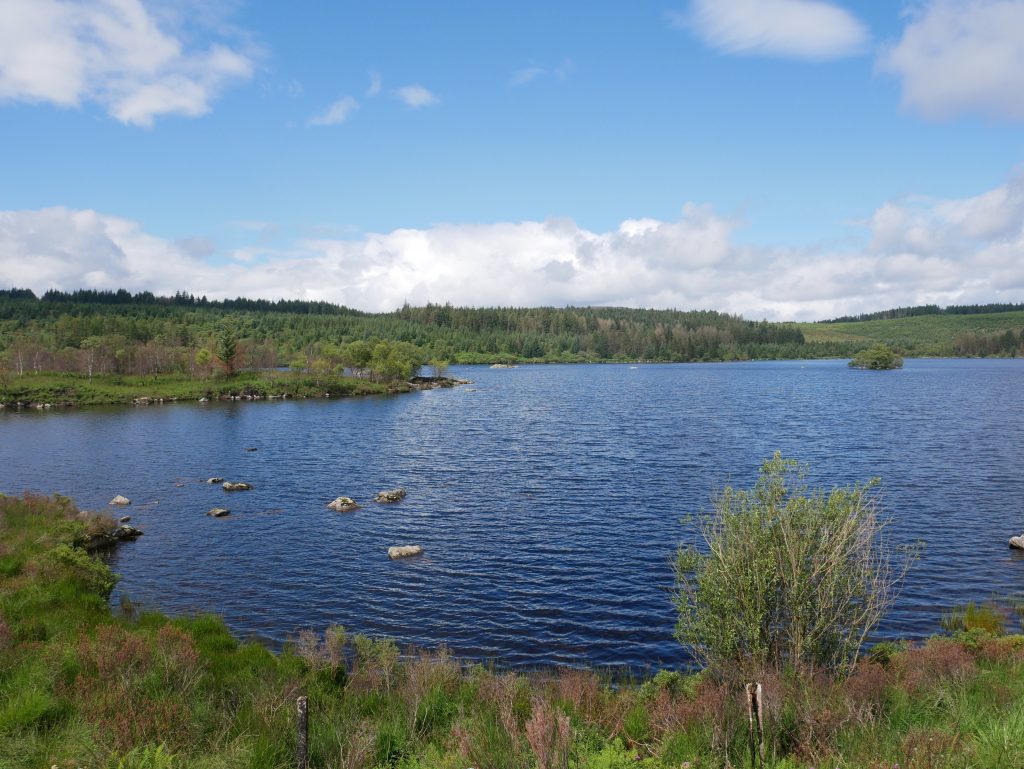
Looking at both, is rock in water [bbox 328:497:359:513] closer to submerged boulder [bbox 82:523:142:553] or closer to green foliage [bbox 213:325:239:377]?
submerged boulder [bbox 82:523:142:553]

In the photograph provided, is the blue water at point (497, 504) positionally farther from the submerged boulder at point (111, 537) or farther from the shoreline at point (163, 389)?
the shoreline at point (163, 389)

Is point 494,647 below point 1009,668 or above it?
below

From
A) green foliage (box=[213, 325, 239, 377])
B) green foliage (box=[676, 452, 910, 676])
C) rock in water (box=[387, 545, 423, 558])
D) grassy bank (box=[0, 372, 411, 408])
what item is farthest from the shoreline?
green foliage (box=[676, 452, 910, 676])

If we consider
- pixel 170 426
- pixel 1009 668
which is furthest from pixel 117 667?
pixel 170 426

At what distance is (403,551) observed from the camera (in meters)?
41.2

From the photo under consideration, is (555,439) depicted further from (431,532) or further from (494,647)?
(494,647)

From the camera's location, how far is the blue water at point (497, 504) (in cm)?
3247

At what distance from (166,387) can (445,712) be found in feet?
550

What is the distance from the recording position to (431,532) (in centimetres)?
4644

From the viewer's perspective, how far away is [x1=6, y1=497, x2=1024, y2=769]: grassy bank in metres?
13.0

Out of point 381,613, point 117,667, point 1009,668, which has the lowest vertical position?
point 381,613

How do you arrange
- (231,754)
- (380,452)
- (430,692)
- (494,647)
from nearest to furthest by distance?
(231,754)
(430,692)
(494,647)
(380,452)

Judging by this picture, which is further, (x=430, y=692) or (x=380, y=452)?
(x=380, y=452)

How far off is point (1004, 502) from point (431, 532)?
46230mm
